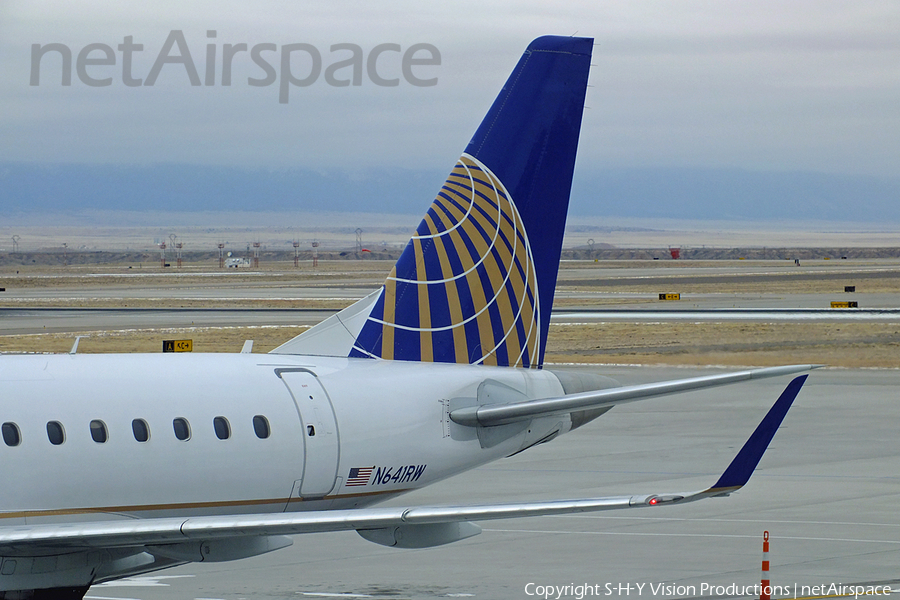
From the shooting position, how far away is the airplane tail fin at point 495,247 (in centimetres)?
1933

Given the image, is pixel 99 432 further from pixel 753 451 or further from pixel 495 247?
pixel 495 247

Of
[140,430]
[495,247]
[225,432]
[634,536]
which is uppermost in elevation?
[495,247]

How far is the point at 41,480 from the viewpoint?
13641 mm

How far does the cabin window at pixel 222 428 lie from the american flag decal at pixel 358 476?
6.93 ft

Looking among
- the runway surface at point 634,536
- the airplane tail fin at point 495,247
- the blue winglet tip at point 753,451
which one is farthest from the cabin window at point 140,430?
the blue winglet tip at point 753,451

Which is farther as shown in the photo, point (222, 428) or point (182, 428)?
point (222, 428)

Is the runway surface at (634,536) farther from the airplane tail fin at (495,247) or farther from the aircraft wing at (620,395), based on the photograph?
the airplane tail fin at (495,247)

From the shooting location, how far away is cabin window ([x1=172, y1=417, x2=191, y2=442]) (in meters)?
14.8

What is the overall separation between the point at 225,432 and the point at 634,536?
28.9 feet

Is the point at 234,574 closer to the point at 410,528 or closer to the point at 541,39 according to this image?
the point at 410,528

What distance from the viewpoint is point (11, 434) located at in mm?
13609

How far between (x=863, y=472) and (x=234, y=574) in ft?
52.0

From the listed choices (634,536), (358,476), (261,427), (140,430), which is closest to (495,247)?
(358,476)

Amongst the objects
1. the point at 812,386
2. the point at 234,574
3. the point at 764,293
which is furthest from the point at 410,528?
the point at 764,293
